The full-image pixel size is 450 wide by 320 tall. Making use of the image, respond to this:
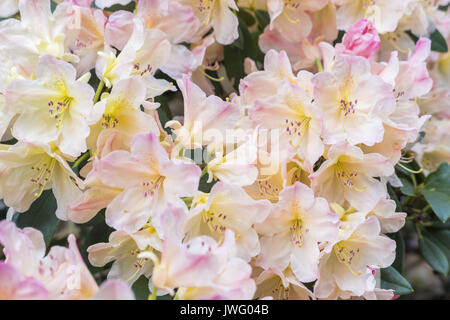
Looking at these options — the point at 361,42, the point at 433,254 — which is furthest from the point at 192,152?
the point at 433,254

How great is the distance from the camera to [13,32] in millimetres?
996

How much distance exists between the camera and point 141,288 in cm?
95

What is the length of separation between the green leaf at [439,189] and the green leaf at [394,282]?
0.14 meters

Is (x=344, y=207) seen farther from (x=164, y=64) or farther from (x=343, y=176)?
(x=164, y=64)

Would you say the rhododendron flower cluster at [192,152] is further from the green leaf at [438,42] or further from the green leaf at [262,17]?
the green leaf at [438,42]

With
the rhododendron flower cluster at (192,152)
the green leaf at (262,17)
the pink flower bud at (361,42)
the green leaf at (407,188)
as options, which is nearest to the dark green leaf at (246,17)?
the green leaf at (262,17)

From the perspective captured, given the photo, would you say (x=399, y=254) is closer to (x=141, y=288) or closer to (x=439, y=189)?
(x=439, y=189)

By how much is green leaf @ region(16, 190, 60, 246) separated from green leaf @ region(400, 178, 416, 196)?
657 mm

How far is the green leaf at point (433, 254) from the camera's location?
1.26 metres

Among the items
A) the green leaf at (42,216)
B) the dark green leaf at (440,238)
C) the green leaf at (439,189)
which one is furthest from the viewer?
the dark green leaf at (440,238)

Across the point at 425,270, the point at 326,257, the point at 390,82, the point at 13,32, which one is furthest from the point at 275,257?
the point at 425,270

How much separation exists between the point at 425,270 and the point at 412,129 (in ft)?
5.11

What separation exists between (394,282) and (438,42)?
58 cm

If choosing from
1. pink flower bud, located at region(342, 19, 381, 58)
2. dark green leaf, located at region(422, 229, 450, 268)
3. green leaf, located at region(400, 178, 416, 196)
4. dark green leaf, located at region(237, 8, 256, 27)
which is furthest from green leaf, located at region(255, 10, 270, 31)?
dark green leaf, located at region(422, 229, 450, 268)
